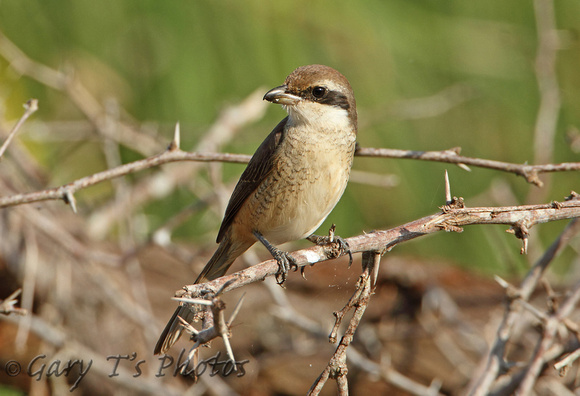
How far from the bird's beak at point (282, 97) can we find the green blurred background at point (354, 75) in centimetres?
203

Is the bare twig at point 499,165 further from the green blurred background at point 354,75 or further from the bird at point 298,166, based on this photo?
Result: the green blurred background at point 354,75

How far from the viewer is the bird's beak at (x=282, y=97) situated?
9.22ft

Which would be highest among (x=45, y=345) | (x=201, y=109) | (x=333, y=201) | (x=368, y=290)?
(x=201, y=109)

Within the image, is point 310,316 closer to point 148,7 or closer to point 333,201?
point 333,201

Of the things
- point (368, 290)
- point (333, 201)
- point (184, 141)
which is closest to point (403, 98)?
point (184, 141)

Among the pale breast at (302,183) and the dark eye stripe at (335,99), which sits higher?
the dark eye stripe at (335,99)

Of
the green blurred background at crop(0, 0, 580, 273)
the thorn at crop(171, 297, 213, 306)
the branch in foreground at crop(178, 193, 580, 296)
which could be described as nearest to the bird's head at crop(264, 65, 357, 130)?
the branch in foreground at crop(178, 193, 580, 296)

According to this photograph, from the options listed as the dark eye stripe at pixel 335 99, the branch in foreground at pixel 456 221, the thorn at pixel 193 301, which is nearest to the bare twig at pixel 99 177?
the dark eye stripe at pixel 335 99

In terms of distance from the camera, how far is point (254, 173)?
2947 millimetres

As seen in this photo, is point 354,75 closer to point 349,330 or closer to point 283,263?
point 283,263

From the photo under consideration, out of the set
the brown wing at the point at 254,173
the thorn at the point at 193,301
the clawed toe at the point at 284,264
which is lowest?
the thorn at the point at 193,301

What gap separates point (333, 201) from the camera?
9.66ft

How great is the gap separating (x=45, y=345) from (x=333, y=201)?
1861mm

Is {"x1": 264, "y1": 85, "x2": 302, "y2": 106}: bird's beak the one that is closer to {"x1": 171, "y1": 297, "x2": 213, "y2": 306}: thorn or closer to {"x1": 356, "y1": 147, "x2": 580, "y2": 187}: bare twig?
{"x1": 356, "y1": 147, "x2": 580, "y2": 187}: bare twig
